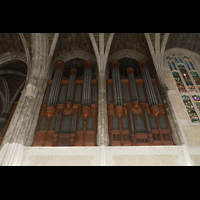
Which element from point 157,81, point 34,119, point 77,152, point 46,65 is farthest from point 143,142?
point 46,65

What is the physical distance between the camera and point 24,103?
9.84 m

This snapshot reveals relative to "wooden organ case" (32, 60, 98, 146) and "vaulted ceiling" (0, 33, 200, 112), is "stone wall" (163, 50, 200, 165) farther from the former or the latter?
"wooden organ case" (32, 60, 98, 146)

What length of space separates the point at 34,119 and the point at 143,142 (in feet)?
20.7

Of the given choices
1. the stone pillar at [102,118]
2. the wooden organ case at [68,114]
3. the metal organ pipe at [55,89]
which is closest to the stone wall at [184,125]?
the stone pillar at [102,118]

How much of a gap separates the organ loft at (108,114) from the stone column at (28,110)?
0.49m

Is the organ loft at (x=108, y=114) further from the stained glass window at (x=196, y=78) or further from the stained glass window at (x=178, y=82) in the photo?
the stained glass window at (x=196, y=78)

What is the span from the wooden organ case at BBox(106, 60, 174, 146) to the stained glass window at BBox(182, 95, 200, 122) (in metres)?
1.73

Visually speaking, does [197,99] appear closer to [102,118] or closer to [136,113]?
[136,113]

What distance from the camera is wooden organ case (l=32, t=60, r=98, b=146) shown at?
9352 mm

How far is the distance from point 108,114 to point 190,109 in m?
5.35

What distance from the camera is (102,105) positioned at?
10500 millimetres

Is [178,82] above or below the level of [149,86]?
above

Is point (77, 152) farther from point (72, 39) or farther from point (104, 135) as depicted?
point (72, 39)

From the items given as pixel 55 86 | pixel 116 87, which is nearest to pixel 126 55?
pixel 116 87
